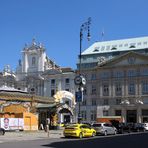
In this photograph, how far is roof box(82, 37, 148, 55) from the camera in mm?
112956

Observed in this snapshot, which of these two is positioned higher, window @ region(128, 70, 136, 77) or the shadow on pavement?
window @ region(128, 70, 136, 77)

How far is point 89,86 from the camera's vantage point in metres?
112

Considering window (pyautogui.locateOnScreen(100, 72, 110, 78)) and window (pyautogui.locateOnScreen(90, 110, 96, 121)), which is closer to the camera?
window (pyautogui.locateOnScreen(90, 110, 96, 121))

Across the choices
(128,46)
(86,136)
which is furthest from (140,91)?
(86,136)

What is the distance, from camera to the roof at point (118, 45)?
371ft

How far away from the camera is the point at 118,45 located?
383ft

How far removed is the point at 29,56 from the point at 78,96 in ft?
221

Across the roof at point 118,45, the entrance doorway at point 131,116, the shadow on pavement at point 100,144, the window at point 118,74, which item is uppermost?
the roof at point 118,45

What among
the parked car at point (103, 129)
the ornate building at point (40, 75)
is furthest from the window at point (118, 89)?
the parked car at point (103, 129)

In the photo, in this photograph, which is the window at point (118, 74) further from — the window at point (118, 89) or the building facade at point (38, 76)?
the building facade at point (38, 76)

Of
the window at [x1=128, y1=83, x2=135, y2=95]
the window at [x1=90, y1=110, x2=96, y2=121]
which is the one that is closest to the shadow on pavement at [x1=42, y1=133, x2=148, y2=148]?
the window at [x1=128, y1=83, x2=135, y2=95]

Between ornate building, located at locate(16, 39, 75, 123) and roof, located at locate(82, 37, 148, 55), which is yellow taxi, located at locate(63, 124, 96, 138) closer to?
ornate building, located at locate(16, 39, 75, 123)

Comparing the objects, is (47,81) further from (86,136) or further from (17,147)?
(17,147)

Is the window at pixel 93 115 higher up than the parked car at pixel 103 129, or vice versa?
the window at pixel 93 115
